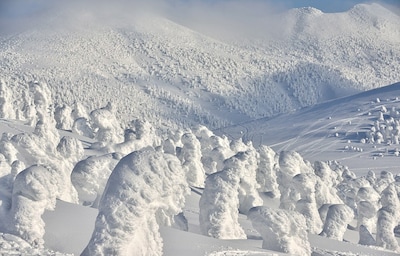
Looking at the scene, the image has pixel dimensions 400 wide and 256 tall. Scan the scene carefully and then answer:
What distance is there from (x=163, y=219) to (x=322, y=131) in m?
147

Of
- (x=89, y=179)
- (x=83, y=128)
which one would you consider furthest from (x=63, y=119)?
(x=89, y=179)

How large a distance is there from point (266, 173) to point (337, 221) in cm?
1395

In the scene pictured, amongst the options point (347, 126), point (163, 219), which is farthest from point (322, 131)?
point (163, 219)

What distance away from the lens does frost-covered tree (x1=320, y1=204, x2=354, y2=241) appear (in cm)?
4478

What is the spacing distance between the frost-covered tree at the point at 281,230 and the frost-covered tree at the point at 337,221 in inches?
594

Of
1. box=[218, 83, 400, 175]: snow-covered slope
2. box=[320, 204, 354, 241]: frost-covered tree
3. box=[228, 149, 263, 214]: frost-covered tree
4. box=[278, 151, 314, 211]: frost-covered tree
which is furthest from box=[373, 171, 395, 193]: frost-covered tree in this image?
box=[218, 83, 400, 175]: snow-covered slope

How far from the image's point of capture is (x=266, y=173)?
58.9 meters

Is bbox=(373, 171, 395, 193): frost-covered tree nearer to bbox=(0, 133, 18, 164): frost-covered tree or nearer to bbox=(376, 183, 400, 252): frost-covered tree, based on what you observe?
bbox=(376, 183, 400, 252): frost-covered tree

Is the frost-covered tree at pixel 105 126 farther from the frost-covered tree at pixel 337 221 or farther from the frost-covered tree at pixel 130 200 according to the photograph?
the frost-covered tree at pixel 130 200

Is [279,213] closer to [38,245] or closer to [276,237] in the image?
[276,237]

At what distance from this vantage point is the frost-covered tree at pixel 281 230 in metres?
29.4

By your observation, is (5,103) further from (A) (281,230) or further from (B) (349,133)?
(B) (349,133)

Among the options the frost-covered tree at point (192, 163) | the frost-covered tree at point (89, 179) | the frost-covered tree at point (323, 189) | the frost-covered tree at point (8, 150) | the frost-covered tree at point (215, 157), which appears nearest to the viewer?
the frost-covered tree at point (89, 179)

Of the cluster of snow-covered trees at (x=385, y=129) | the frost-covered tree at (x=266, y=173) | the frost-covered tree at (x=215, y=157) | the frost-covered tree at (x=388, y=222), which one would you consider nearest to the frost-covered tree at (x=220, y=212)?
the frost-covered tree at (x=388, y=222)
